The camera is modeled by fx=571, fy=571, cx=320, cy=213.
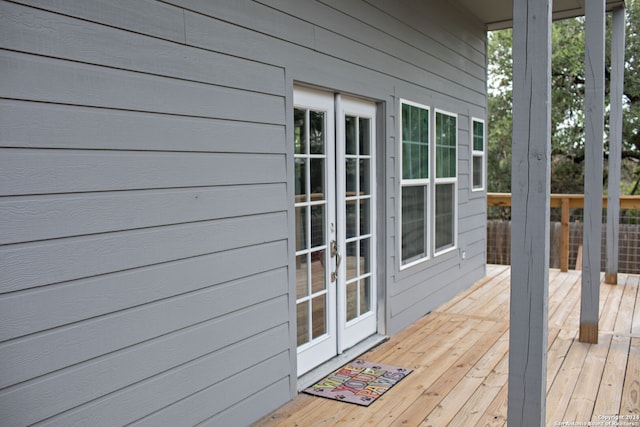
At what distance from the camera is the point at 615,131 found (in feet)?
20.1

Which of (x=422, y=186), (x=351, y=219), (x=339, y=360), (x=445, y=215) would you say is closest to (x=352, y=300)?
(x=339, y=360)

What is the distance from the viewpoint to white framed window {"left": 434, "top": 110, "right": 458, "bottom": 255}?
573 cm

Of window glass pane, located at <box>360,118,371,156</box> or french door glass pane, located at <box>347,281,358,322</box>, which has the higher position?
window glass pane, located at <box>360,118,371,156</box>

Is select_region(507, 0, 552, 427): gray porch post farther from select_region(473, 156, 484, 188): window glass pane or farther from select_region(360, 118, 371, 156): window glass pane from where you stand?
select_region(473, 156, 484, 188): window glass pane

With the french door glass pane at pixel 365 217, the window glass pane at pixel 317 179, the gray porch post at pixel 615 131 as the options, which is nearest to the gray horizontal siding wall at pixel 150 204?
the window glass pane at pixel 317 179

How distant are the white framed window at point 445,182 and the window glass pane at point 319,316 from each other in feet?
7.18

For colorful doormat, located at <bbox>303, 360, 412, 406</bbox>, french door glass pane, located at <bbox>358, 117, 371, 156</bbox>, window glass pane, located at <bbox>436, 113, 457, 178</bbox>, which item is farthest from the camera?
window glass pane, located at <bbox>436, 113, 457, 178</bbox>

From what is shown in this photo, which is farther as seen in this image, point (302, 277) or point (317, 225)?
point (317, 225)

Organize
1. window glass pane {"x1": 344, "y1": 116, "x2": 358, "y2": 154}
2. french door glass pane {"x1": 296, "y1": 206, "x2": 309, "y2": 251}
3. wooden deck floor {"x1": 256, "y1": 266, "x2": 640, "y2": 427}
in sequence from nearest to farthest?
wooden deck floor {"x1": 256, "y1": 266, "x2": 640, "y2": 427}
french door glass pane {"x1": 296, "y1": 206, "x2": 309, "y2": 251}
window glass pane {"x1": 344, "y1": 116, "x2": 358, "y2": 154}

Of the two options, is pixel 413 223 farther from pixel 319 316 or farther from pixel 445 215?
pixel 319 316

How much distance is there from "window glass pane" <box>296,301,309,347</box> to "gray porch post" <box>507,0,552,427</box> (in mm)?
1538

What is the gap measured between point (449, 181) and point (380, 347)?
227 centimetres

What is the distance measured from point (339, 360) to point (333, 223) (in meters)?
0.96

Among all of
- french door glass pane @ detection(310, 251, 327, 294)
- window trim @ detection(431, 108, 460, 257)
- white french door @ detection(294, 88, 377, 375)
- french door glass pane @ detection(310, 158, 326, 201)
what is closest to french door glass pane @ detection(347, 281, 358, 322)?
white french door @ detection(294, 88, 377, 375)
